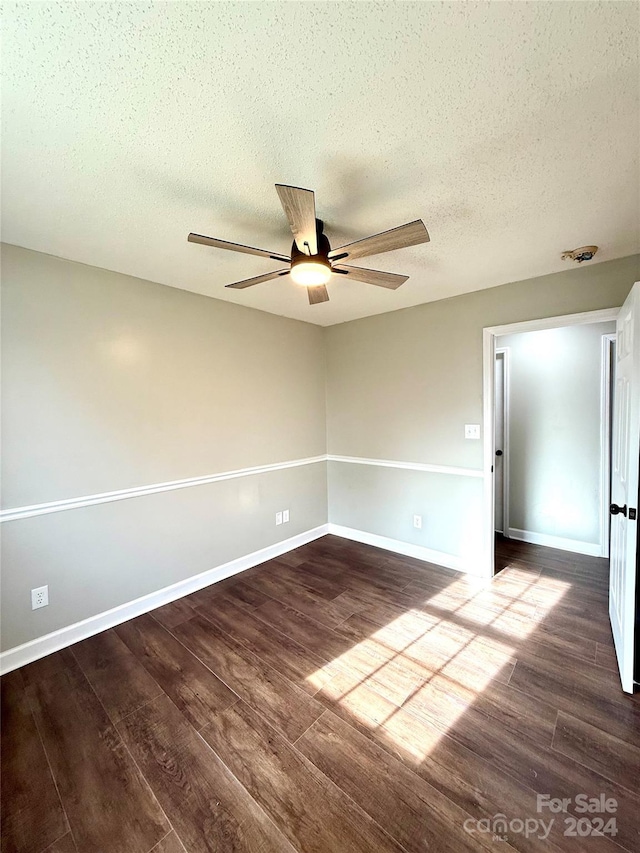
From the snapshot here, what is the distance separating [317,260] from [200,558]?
8.20 ft

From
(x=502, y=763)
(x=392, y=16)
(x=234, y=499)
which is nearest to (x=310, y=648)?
(x=502, y=763)

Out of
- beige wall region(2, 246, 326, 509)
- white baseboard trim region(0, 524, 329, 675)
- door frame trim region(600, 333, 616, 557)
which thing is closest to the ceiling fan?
beige wall region(2, 246, 326, 509)

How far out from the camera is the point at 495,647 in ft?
6.83

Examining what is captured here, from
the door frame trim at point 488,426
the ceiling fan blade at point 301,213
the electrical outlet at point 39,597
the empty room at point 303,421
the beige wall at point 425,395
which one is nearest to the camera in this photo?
the empty room at point 303,421

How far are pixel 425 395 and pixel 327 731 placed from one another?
255cm

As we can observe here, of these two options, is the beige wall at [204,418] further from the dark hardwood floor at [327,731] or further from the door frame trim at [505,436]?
the door frame trim at [505,436]

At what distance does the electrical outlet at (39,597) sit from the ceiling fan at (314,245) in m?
2.23

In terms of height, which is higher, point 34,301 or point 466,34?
point 466,34

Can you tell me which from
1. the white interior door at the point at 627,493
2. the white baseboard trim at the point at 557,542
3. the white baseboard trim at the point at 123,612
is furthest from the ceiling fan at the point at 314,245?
the white baseboard trim at the point at 557,542

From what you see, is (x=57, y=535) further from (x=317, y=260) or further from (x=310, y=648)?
(x=317, y=260)

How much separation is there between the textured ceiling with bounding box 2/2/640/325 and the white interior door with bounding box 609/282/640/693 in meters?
0.61

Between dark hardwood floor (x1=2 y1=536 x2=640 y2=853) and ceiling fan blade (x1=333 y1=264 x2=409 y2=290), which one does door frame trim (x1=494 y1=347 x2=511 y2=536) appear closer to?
dark hardwood floor (x1=2 y1=536 x2=640 y2=853)

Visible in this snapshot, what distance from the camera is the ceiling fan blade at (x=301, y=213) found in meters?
1.17

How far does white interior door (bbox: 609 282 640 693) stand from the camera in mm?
1707
